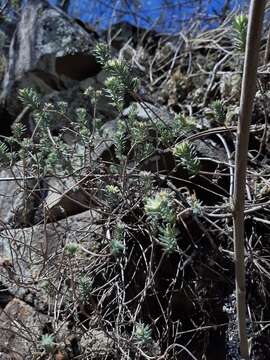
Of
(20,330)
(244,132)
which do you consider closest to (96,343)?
(20,330)

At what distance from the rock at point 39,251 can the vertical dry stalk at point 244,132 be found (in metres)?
0.66

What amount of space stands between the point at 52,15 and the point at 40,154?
4.64ft

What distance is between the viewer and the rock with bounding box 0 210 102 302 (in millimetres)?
1842

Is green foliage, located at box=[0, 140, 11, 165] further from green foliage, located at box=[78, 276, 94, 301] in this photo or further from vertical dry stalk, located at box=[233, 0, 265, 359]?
vertical dry stalk, located at box=[233, 0, 265, 359]

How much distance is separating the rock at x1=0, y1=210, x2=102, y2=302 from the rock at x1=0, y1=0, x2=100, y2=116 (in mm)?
1064

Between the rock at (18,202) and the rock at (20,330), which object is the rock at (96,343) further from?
the rock at (18,202)

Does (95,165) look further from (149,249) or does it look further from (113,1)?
(113,1)

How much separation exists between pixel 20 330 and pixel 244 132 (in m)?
1.03

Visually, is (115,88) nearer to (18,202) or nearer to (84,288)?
(84,288)

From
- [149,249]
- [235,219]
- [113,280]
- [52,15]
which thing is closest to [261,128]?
[149,249]

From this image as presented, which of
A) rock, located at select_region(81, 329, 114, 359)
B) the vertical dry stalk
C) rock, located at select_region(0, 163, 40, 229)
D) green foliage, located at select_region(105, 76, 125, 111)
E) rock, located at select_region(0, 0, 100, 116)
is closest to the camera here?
the vertical dry stalk

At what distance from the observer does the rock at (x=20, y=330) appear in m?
1.76

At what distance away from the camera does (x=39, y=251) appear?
6.11 feet

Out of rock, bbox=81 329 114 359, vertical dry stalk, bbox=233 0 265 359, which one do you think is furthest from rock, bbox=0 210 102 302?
vertical dry stalk, bbox=233 0 265 359
